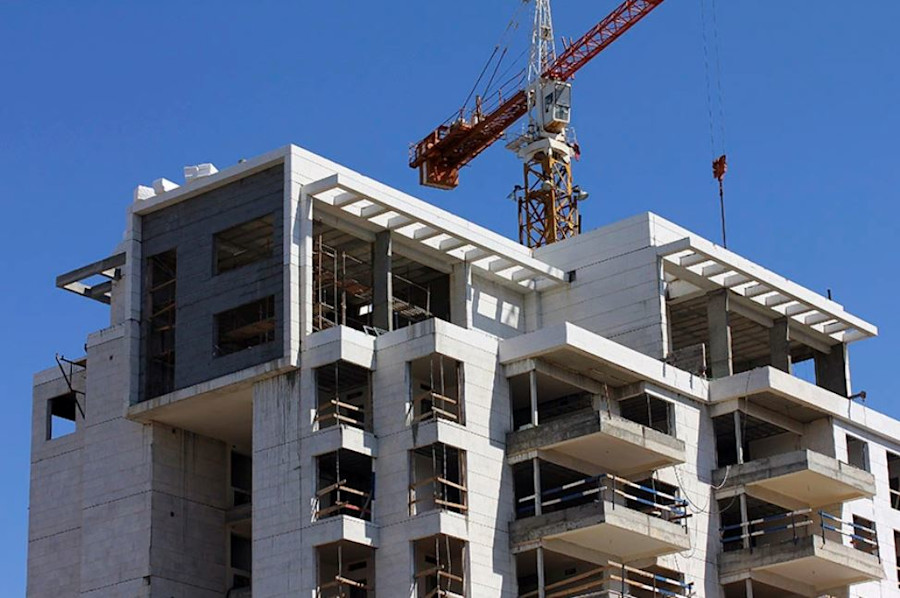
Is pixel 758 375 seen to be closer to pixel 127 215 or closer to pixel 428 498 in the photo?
pixel 428 498

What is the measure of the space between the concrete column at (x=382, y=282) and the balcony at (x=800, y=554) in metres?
17.4

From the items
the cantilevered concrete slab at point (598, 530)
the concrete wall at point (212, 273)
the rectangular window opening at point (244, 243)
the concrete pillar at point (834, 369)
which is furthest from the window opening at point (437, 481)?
the concrete pillar at point (834, 369)

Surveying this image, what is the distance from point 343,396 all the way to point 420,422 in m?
6.46

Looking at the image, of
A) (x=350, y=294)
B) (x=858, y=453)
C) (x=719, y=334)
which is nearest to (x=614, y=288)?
(x=719, y=334)

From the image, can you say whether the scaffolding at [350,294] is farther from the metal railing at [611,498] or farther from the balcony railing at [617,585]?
the balcony railing at [617,585]

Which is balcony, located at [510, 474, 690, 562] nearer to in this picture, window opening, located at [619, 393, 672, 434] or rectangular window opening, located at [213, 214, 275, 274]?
window opening, located at [619, 393, 672, 434]

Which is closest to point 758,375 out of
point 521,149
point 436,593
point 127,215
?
point 436,593

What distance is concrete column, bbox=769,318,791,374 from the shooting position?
10194 centimetres

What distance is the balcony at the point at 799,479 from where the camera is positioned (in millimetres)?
92750

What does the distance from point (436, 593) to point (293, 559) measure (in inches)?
229

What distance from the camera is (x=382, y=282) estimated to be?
91.5 meters

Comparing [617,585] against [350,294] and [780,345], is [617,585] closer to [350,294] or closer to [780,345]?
[350,294]

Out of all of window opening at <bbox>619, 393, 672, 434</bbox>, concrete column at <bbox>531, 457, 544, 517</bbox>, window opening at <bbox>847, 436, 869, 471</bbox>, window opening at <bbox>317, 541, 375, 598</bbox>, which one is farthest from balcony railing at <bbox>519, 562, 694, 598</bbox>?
window opening at <bbox>847, 436, 869, 471</bbox>

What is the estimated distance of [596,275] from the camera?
100 meters
